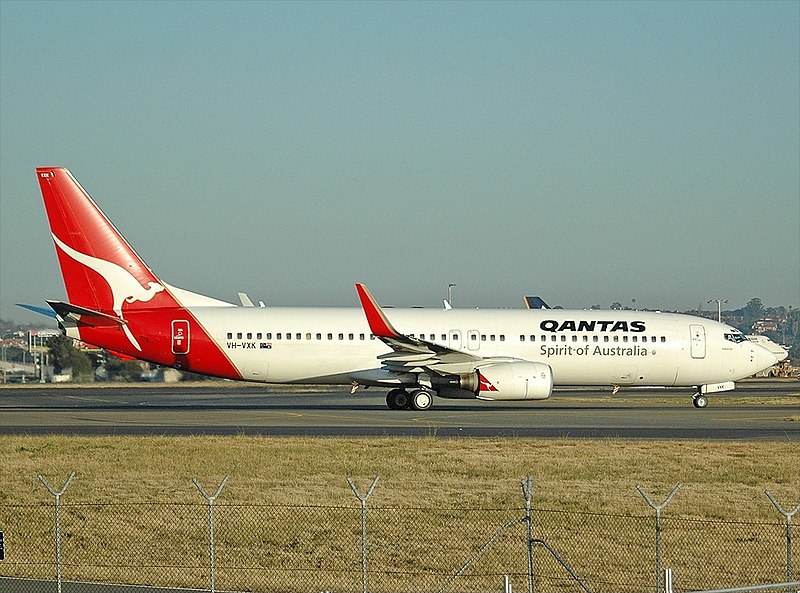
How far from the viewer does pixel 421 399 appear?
130ft

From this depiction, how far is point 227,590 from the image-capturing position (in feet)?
47.5

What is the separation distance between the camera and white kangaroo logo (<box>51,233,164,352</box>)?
38.2m

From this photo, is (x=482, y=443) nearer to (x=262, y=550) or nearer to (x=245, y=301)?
(x=262, y=550)

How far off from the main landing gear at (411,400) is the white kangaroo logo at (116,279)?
911cm

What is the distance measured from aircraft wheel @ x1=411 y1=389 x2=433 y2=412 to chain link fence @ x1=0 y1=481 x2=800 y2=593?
20457 mm

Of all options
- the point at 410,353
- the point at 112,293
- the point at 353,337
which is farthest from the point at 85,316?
the point at 410,353

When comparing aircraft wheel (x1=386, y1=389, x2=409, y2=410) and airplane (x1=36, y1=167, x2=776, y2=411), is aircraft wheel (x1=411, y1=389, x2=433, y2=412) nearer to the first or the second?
airplane (x1=36, y1=167, x2=776, y2=411)

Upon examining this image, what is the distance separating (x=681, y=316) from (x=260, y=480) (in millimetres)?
25846

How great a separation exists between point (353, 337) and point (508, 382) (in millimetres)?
5621

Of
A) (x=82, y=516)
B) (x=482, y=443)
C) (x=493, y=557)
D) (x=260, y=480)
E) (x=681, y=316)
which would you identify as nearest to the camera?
(x=493, y=557)

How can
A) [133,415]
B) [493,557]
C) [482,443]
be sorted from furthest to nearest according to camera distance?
1. [133,415]
2. [482,443]
3. [493,557]

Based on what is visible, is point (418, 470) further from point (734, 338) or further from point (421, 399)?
point (734, 338)

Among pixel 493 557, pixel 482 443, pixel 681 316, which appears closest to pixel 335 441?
pixel 482 443

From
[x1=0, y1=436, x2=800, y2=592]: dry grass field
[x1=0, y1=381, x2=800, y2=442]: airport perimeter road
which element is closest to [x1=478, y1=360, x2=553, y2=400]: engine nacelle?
[x1=0, y1=381, x2=800, y2=442]: airport perimeter road
